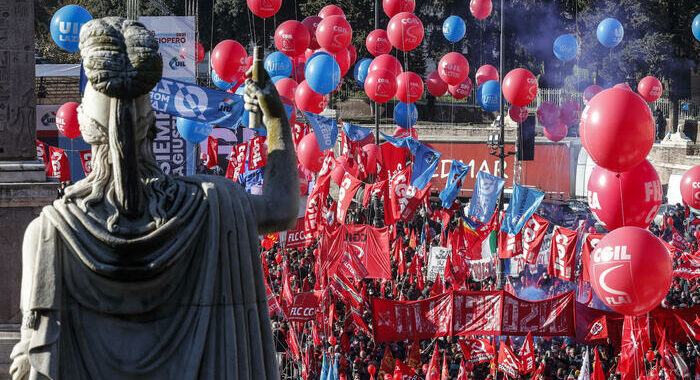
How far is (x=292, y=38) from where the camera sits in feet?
75.6

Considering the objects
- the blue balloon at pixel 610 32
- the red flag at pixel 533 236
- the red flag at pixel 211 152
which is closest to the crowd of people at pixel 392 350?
the red flag at pixel 533 236

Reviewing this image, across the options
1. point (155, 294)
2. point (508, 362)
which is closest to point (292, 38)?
point (508, 362)

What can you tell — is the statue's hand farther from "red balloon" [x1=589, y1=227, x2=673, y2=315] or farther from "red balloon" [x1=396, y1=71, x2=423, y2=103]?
"red balloon" [x1=396, y1=71, x2=423, y2=103]

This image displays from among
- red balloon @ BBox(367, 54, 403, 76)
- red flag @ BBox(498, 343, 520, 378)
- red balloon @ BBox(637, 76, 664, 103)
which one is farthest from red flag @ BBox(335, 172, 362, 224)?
red balloon @ BBox(637, 76, 664, 103)

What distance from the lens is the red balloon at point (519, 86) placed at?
74.2 ft

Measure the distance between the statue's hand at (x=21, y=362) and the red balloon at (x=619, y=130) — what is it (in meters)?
8.30

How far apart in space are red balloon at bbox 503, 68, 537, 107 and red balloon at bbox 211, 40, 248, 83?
5.67 m

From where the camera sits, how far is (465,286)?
18.8 metres

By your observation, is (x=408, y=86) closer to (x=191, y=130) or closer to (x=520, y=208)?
(x=191, y=130)

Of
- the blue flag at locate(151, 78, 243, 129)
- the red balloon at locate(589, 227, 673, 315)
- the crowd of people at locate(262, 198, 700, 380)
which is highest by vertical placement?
the blue flag at locate(151, 78, 243, 129)

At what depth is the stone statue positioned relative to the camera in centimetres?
261

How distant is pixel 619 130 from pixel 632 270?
4.47ft

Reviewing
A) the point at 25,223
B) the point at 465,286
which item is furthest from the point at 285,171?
the point at 465,286

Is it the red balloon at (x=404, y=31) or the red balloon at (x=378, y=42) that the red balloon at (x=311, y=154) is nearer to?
the red balloon at (x=404, y=31)
